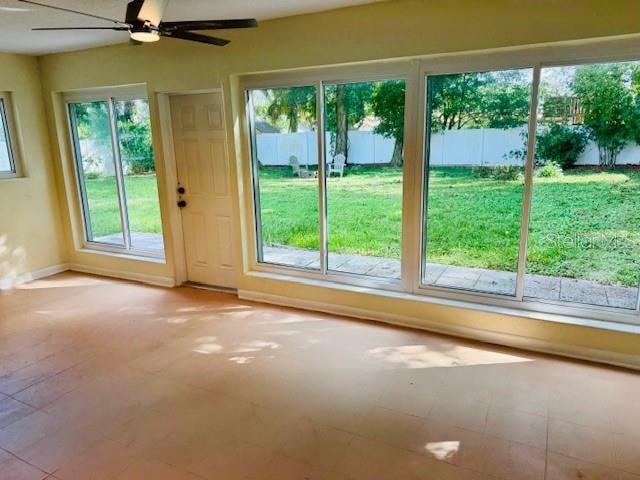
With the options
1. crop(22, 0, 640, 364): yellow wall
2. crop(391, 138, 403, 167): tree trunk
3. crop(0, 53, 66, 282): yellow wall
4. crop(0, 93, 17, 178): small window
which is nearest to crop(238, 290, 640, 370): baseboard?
crop(22, 0, 640, 364): yellow wall

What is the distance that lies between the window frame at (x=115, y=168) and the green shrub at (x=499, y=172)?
131 inches

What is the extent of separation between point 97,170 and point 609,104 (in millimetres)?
5090

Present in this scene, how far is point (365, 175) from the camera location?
3.70m

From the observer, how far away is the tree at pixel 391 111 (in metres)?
3.43

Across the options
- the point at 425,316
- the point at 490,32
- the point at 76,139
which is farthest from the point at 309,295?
the point at 76,139

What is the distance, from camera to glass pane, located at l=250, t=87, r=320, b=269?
3869mm

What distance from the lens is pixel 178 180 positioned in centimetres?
463

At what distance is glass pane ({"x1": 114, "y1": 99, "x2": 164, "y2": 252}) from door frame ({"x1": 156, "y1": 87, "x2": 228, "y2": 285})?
22 centimetres

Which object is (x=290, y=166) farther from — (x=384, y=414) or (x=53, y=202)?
(x=53, y=202)

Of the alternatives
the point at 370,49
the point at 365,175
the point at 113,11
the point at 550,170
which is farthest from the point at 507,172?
the point at 113,11

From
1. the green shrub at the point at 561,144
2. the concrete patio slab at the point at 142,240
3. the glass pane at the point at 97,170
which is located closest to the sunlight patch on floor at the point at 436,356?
the green shrub at the point at 561,144

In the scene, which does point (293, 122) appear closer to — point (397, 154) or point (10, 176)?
point (397, 154)

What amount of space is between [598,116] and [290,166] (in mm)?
2413

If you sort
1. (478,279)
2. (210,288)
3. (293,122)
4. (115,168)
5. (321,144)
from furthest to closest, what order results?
(115,168) < (210,288) < (293,122) < (321,144) < (478,279)
